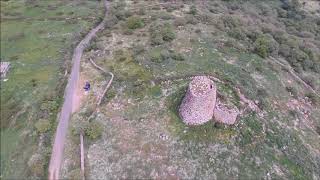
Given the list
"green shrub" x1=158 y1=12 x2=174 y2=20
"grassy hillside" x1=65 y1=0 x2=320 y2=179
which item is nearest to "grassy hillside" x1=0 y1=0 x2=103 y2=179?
"grassy hillside" x1=65 y1=0 x2=320 y2=179

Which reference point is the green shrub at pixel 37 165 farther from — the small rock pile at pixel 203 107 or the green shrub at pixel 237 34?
the green shrub at pixel 237 34

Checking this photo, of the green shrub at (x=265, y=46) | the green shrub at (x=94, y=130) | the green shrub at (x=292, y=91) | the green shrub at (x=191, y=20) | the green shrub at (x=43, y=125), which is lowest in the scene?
the green shrub at (x=292, y=91)

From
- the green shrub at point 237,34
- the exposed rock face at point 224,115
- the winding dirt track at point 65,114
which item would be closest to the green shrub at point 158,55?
the winding dirt track at point 65,114

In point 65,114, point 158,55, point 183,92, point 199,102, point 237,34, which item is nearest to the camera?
point 199,102

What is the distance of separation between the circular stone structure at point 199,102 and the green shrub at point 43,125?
19021mm

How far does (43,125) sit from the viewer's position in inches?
2035

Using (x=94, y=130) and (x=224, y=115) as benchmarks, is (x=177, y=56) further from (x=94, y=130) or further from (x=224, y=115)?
(x=94, y=130)

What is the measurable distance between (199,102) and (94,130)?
14677 mm

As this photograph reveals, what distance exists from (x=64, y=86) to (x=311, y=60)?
46.3 metres

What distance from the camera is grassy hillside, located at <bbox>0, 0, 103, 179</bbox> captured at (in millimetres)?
50094

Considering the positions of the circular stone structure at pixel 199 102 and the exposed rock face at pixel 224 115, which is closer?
the circular stone structure at pixel 199 102

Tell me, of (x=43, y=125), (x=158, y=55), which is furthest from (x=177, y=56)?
(x=43, y=125)

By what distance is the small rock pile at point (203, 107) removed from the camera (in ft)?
152

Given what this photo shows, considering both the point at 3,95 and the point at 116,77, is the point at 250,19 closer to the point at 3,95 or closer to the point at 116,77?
the point at 116,77
